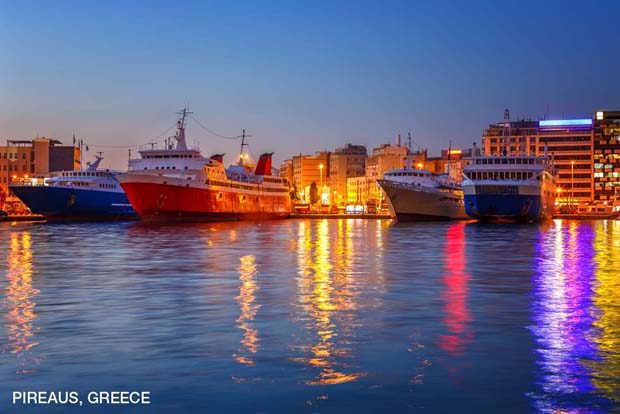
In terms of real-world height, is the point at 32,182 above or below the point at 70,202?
above

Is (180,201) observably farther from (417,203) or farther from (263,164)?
(263,164)

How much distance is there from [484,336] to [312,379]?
16.6 ft

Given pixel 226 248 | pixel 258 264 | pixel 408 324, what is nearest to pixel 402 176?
pixel 226 248

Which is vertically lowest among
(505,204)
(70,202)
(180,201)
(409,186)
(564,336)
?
(564,336)

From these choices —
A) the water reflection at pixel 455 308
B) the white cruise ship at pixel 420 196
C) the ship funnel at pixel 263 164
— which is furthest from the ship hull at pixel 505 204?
the water reflection at pixel 455 308

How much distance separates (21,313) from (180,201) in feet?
264

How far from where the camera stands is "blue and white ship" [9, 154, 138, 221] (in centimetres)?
11106

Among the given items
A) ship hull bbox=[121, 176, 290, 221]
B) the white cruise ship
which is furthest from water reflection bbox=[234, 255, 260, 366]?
the white cruise ship

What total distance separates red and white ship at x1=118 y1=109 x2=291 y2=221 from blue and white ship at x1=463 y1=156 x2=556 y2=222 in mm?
Answer: 31895

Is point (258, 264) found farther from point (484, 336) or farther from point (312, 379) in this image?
point (312, 379)

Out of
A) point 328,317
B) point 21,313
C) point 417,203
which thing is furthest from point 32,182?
point 328,317

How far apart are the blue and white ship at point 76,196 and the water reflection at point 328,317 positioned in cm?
8188

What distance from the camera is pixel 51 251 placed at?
44.8 metres

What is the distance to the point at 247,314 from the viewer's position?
1953cm
